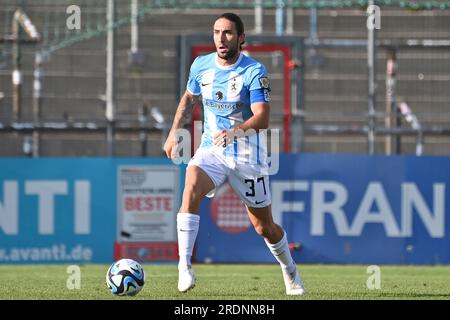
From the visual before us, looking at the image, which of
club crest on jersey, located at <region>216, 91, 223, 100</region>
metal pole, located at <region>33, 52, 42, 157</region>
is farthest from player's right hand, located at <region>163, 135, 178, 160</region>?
metal pole, located at <region>33, 52, 42, 157</region>

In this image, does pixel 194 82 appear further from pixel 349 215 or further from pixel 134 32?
pixel 134 32

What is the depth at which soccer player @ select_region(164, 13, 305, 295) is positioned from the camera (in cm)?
1023

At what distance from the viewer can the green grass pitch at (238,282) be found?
10.6 metres

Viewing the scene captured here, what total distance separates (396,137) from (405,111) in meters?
0.91

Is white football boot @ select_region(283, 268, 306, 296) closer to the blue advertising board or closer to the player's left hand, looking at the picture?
the player's left hand

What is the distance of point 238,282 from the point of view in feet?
41.8

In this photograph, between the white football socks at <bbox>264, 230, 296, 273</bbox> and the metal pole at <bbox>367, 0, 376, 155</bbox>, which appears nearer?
the white football socks at <bbox>264, 230, 296, 273</bbox>

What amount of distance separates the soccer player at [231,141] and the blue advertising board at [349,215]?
6223 millimetres

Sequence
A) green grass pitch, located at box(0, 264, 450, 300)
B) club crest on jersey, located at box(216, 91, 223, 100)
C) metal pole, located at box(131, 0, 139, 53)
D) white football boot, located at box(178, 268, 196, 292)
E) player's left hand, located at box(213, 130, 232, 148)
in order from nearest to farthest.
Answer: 1. white football boot, located at box(178, 268, 196, 292)
2. player's left hand, located at box(213, 130, 232, 148)
3. club crest on jersey, located at box(216, 91, 223, 100)
4. green grass pitch, located at box(0, 264, 450, 300)
5. metal pole, located at box(131, 0, 139, 53)

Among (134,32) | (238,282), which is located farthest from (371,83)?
(238,282)

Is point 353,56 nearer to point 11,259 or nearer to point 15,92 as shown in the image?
point 15,92

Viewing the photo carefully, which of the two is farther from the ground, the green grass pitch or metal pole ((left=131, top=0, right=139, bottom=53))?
metal pole ((left=131, top=0, right=139, bottom=53))

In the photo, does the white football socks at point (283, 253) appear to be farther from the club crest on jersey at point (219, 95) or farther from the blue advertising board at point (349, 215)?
the blue advertising board at point (349, 215)

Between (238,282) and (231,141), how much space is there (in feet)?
9.62
